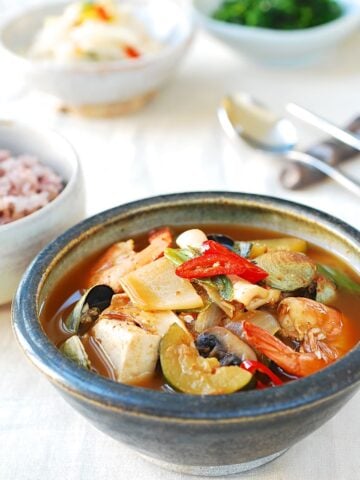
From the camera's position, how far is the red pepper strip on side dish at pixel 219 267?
150 centimetres

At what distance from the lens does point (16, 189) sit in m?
2.00

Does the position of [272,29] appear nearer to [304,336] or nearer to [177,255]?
[177,255]

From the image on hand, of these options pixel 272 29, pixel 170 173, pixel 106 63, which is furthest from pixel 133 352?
pixel 272 29

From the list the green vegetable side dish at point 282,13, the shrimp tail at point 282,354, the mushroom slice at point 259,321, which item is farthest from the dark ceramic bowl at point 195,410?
the green vegetable side dish at point 282,13

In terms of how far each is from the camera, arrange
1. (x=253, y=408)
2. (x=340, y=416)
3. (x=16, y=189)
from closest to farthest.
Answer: (x=253, y=408), (x=340, y=416), (x=16, y=189)

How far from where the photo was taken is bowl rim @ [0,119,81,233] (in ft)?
5.76

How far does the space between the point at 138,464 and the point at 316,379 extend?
0.45 meters

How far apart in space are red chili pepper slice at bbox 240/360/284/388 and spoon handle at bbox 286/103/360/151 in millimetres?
1167

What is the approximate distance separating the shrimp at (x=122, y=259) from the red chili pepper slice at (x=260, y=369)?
14.4 inches

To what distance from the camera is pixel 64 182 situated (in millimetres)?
2098

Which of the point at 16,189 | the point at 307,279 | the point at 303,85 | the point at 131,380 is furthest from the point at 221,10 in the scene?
the point at 131,380

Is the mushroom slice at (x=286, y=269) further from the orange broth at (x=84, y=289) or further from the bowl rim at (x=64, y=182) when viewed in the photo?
the bowl rim at (x=64, y=182)

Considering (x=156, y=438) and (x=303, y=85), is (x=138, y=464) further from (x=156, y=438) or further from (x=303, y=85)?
(x=303, y=85)

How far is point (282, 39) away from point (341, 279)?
1.49 m
